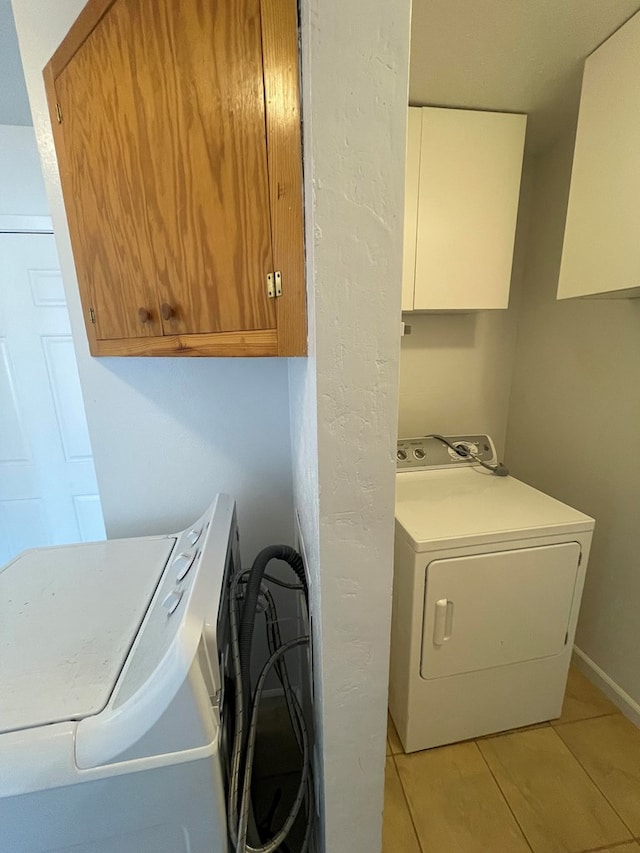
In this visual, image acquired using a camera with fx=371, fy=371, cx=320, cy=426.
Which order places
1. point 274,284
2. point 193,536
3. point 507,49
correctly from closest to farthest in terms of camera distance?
point 274,284
point 193,536
point 507,49

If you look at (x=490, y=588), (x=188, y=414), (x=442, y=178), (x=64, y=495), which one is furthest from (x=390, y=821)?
(x=442, y=178)

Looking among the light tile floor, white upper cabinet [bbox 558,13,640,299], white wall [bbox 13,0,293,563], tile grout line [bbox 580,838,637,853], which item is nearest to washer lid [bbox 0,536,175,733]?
white wall [bbox 13,0,293,563]

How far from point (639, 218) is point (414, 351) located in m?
0.99

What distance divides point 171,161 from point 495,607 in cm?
162

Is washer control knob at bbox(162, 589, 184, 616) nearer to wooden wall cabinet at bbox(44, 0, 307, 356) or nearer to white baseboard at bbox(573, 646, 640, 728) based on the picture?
wooden wall cabinet at bbox(44, 0, 307, 356)

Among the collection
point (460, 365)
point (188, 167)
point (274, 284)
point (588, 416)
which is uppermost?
point (188, 167)

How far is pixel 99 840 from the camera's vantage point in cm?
63

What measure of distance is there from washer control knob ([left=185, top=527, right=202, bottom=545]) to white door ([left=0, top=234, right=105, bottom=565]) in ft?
3.95

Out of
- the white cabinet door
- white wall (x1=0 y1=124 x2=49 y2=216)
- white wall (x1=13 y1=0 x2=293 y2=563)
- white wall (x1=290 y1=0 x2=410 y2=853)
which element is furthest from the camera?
white wall (x1=0 y1=124 x2=49 y2=216)

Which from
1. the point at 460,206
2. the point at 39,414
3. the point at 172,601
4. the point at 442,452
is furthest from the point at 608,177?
the point at 39,414

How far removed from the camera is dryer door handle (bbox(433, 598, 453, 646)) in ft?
4.23

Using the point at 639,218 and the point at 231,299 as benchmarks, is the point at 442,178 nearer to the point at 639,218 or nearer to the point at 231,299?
the point at 639,218

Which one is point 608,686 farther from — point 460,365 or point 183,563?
Answer: point 183,563

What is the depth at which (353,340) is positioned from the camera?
62cm
